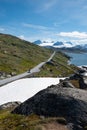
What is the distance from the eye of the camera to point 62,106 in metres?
40.8

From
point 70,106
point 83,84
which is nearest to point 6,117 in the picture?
point 70,106

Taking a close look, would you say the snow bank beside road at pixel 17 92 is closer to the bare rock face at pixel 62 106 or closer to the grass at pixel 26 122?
the bare rock face at pixel 62 106

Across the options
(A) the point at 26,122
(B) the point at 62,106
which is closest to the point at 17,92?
(B) the point at 62,106

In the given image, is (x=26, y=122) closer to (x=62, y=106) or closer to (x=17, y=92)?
(x=62, y=106)

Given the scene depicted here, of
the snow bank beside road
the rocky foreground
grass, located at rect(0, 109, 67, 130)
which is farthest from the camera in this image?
the snow bank beside road

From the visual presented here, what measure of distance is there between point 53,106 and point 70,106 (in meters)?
2.84

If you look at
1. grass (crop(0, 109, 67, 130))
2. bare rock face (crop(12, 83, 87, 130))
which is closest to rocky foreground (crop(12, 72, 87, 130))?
bare rock face (crop(12, 83, 87, 130))

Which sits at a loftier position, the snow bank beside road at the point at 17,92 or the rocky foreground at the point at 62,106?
the rocky foreground at the point at 62,106

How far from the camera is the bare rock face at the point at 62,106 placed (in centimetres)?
3866

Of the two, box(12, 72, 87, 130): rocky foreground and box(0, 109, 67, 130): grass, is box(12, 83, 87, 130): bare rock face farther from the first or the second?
box(0, 109, 67, 130): grass

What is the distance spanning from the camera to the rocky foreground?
38500 millimetres

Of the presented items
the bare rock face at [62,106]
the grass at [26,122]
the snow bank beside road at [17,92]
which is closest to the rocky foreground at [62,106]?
the bare rock face at [62,106]

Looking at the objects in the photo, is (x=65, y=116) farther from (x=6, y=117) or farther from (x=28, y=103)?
(x=6, y=117)

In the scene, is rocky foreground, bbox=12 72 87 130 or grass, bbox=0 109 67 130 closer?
grass, bbox=0 109 67 130
